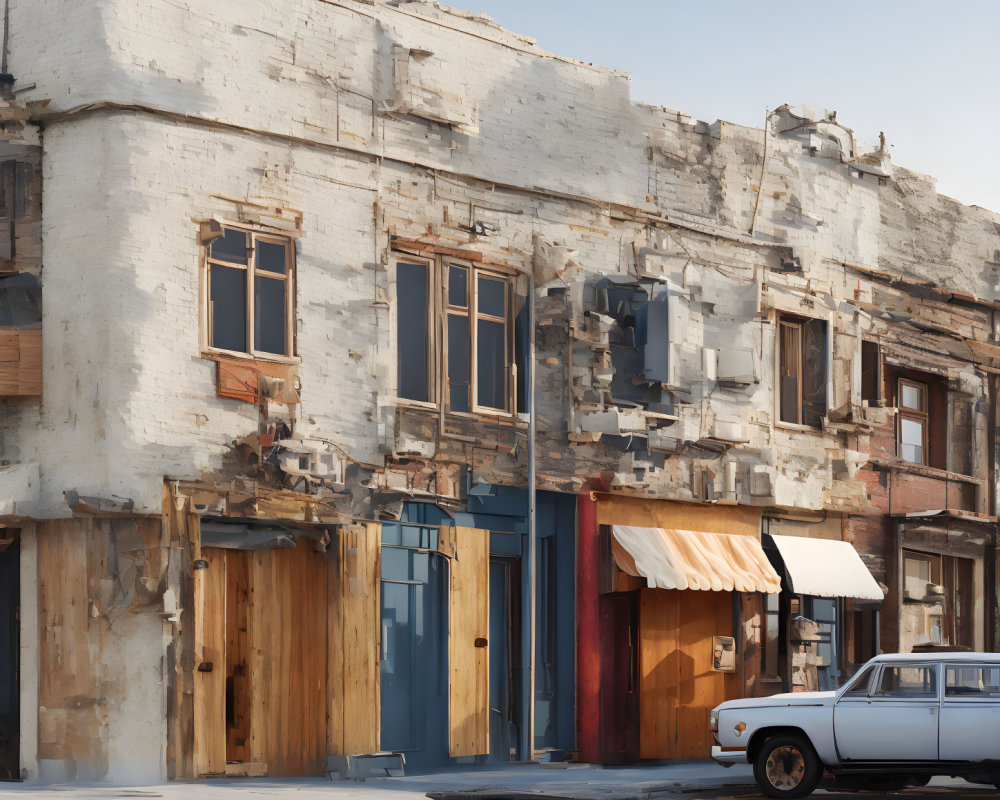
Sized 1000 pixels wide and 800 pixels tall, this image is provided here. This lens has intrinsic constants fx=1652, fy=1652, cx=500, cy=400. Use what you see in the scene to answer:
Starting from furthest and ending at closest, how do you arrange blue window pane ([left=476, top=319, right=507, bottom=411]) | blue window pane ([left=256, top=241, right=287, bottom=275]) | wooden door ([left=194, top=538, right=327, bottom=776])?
blue window pane ([left=476, top=319, right=507, bottom=411]), blue window pane ([left=256, top=241, right=287, bottom=275]), wooden door ([left=194, top=538, right=327, bottom=776])

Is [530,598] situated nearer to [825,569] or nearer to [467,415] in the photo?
[467,415]

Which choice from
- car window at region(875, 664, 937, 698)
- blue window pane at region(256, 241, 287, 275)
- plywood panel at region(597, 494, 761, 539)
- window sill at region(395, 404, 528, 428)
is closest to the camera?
car window at region(875, 664, 937, 698)

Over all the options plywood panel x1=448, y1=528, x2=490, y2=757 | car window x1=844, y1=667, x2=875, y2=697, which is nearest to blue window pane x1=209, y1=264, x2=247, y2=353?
plywood panel x1=448, y1=528, x2=490, y2=757

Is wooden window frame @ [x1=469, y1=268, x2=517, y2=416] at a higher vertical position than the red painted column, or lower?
higher

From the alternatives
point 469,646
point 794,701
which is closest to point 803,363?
point 469,646

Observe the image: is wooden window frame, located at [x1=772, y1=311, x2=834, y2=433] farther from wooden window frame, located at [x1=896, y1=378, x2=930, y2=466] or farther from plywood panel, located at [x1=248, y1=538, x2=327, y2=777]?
plywood panel, located at [x1=248, y1=538, x2=327, y2=777]

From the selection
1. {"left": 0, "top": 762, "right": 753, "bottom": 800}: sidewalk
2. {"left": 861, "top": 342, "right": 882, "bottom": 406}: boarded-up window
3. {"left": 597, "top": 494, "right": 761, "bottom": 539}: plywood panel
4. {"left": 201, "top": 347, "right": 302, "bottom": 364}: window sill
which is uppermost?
{"left": 861, "top": 342, "right": 882, "bottom": 406}: boarded-up window

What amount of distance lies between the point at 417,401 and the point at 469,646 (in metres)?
2.83

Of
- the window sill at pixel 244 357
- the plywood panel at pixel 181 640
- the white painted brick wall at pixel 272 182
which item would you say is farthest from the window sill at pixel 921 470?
the plywood panel at pixel 181 640

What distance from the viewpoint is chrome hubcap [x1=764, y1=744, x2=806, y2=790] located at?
15180 millimetres

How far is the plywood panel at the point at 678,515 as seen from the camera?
2009 centimetres

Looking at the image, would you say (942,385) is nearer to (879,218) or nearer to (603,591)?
(879,218)

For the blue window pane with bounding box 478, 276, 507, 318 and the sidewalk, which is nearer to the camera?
the sidewalk

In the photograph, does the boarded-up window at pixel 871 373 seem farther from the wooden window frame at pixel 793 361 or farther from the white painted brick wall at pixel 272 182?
the white painted brick wall at pixel 272 182
